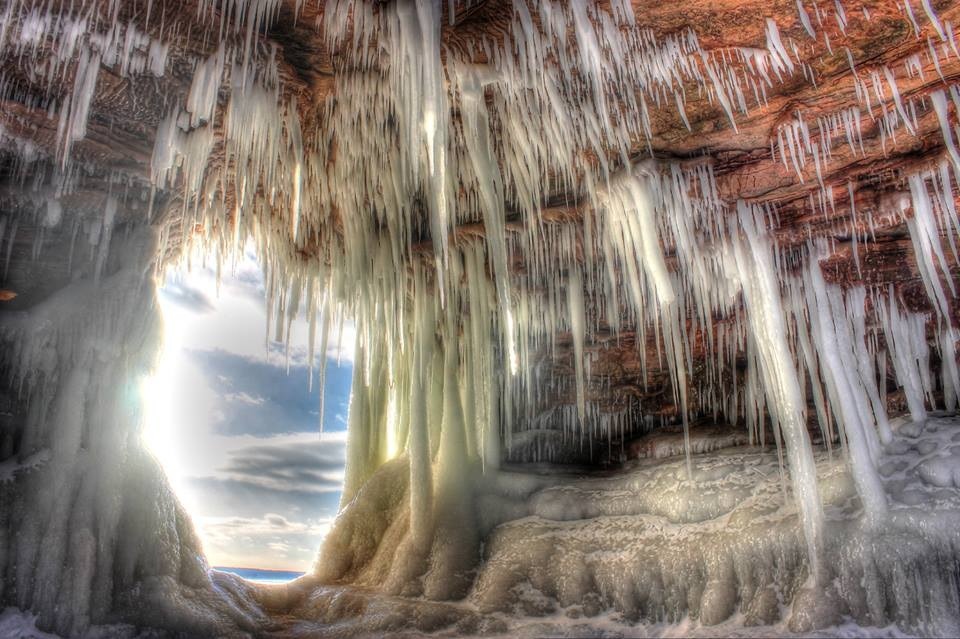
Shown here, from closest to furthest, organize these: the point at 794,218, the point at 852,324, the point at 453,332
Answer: the point at 794,218, the point at 852,324, the point at 453,332

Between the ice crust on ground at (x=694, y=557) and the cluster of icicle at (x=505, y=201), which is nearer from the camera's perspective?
the cluster of icicle at (x=505, y=201)

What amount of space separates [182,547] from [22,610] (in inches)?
52.3

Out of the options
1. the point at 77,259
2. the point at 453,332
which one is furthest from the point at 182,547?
the point at 453,332

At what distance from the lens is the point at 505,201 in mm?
5734

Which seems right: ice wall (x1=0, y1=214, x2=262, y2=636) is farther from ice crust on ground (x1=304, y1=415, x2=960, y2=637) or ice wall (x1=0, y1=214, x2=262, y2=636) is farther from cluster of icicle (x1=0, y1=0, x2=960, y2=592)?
ice crust on ground (x1=304, y1=415, x2=960, y2=637)

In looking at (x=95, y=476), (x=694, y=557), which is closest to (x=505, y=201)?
(x=694, y=557)

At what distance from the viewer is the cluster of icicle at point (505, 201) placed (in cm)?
387

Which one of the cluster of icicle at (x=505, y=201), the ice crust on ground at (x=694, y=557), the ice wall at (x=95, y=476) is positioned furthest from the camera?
the ice wall at (x=95, y=476)

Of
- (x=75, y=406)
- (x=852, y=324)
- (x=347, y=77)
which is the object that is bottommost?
(x=75, y=406)

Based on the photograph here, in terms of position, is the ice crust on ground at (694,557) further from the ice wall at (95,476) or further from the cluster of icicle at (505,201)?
the ice wall at (95,476)

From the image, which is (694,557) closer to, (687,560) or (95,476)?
(687,560)

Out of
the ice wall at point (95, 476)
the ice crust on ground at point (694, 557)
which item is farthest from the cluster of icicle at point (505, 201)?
the ice wall at point (95, 476)

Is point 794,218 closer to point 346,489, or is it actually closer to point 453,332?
point 453,332

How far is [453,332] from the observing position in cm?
713
